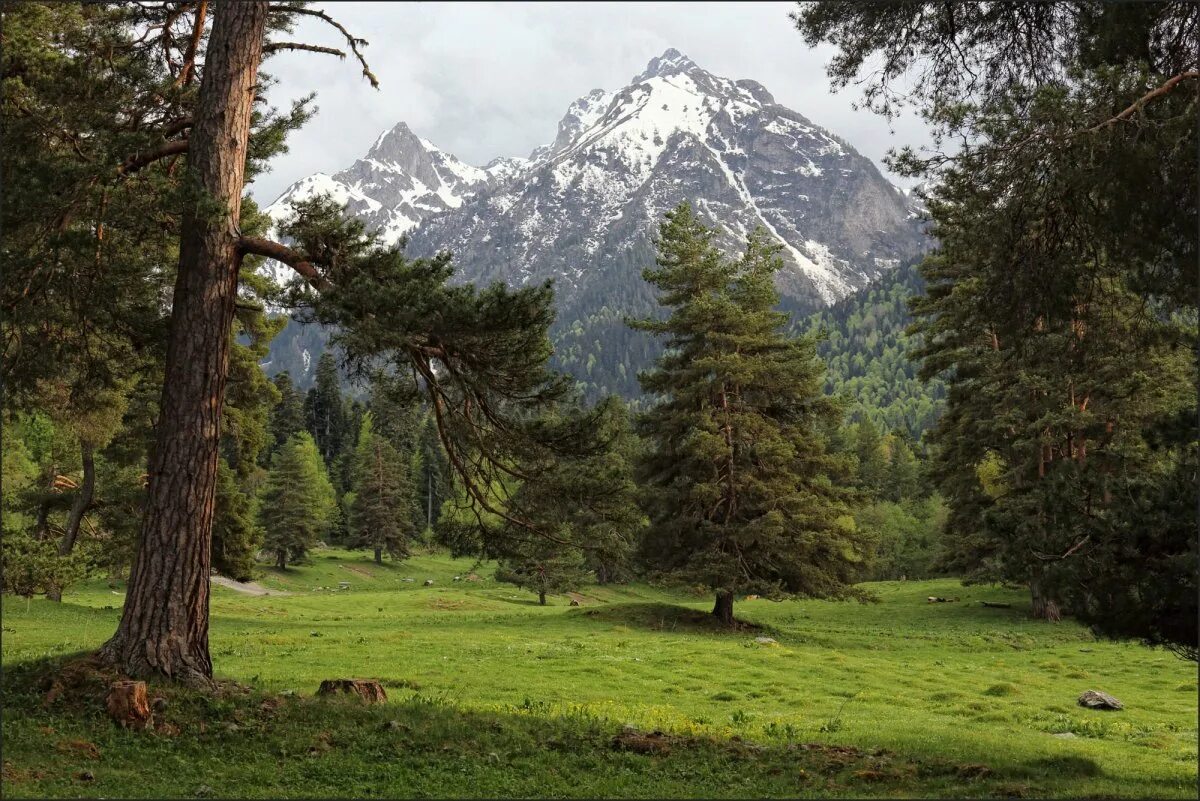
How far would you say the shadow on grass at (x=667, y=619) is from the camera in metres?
29.9

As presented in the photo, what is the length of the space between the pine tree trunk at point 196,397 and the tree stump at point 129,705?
85cm

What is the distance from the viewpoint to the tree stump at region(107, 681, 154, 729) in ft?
29.7

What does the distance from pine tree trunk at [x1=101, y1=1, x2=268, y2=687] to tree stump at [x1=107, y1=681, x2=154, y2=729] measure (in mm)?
848

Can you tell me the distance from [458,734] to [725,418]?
22176mm

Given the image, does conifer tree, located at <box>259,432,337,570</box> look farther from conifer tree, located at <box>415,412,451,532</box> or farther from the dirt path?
conifer tree, located at <box>415,412,451,532</box>

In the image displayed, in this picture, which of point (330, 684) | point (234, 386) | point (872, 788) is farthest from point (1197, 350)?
point (234, 386)

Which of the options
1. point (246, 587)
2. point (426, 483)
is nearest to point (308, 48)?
point (246, 587)

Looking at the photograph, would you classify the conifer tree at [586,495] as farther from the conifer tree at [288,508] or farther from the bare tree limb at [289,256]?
the conifer tree at [288,508]

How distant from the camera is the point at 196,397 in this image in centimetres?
1067

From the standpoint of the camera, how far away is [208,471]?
1067 centimetres

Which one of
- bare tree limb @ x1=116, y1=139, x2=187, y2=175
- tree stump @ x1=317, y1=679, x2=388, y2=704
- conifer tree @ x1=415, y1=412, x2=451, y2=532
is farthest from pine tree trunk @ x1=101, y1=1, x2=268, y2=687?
conifer tree @ x1=415, y1=412, x2=451, y2=532

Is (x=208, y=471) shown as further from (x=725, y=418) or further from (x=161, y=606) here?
(x=725, y=418)

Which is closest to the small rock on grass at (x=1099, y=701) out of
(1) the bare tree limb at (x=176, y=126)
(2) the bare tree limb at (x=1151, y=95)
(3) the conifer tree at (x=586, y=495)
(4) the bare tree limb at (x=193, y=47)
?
(3) the conifer tree at (x=586, y=495)

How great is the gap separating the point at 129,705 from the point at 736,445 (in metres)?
23.9
